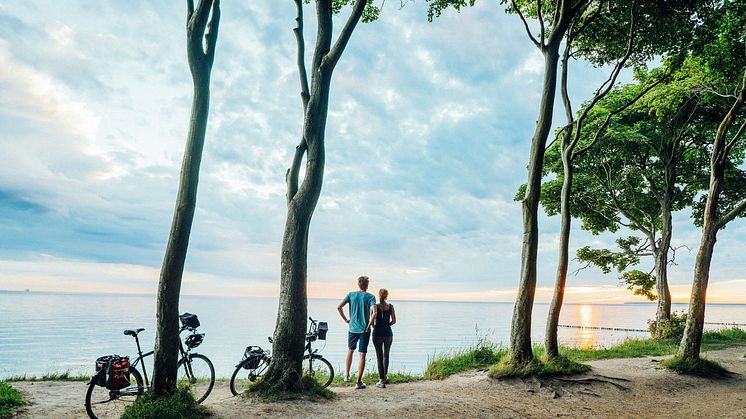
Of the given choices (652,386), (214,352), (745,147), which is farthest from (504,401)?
(214,352)

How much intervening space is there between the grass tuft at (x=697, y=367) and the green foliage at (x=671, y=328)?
678 cm

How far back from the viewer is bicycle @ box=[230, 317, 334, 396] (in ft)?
28.9

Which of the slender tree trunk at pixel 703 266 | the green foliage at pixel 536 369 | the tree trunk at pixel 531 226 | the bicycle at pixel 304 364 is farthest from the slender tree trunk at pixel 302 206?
the slender tree trunk at pixel 703 266

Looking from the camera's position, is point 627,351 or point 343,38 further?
point 627,351

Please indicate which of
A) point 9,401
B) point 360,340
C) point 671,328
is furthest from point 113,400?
point 671,328

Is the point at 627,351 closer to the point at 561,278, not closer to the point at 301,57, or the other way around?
the point at 561,278

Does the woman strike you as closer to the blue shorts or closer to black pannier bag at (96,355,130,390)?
the blue shorts

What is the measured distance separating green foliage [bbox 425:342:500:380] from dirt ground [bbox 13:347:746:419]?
569mm

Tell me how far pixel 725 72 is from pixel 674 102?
1.85 metres

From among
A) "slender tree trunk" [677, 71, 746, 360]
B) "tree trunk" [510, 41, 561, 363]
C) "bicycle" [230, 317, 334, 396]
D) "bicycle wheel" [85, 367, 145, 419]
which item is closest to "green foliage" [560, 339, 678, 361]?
"slender tree trunk" [677, 71, 746, 360]

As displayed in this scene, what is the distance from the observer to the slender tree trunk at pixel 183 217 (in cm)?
737

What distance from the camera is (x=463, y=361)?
41.9ft

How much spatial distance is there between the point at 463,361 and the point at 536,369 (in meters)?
2.58

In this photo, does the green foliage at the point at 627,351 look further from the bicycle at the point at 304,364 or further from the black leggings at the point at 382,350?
the bicycle at the point at 304,364
